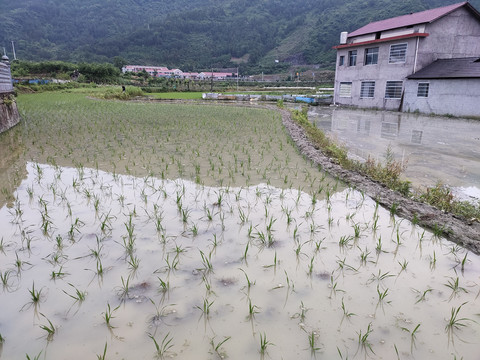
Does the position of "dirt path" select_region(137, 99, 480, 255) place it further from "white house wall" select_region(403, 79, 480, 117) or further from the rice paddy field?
"white house wall" select_region(403, 79, 480, 117)

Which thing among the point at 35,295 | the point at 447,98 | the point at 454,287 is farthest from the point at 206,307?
the point at 447,98

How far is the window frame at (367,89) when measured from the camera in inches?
888

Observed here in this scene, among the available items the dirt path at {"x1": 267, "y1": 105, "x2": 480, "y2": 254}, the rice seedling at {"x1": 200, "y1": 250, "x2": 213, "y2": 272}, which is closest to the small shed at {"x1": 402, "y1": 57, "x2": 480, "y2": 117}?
the dirt path at {"x1": 267, "y1": 105, "x2": 480, "y2": 254}

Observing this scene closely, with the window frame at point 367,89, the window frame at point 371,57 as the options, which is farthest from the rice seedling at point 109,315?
the window frame at point 371,57

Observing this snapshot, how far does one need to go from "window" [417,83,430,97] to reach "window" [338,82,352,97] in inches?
240

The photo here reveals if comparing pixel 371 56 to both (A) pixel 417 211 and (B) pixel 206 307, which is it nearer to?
(A) pixel 417 211

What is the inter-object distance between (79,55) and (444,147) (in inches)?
3606

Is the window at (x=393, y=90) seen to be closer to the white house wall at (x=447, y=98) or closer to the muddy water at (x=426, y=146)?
the white house wall at (x=447, y=98)

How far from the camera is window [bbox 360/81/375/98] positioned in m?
22.6

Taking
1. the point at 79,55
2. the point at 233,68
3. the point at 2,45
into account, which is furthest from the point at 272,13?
the point at 2,45

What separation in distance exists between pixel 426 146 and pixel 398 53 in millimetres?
13875

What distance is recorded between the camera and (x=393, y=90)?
21.0 meters

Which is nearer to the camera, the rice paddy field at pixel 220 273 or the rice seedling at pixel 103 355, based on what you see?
the rice seedling at pixel 103 355

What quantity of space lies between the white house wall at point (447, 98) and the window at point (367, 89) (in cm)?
280
